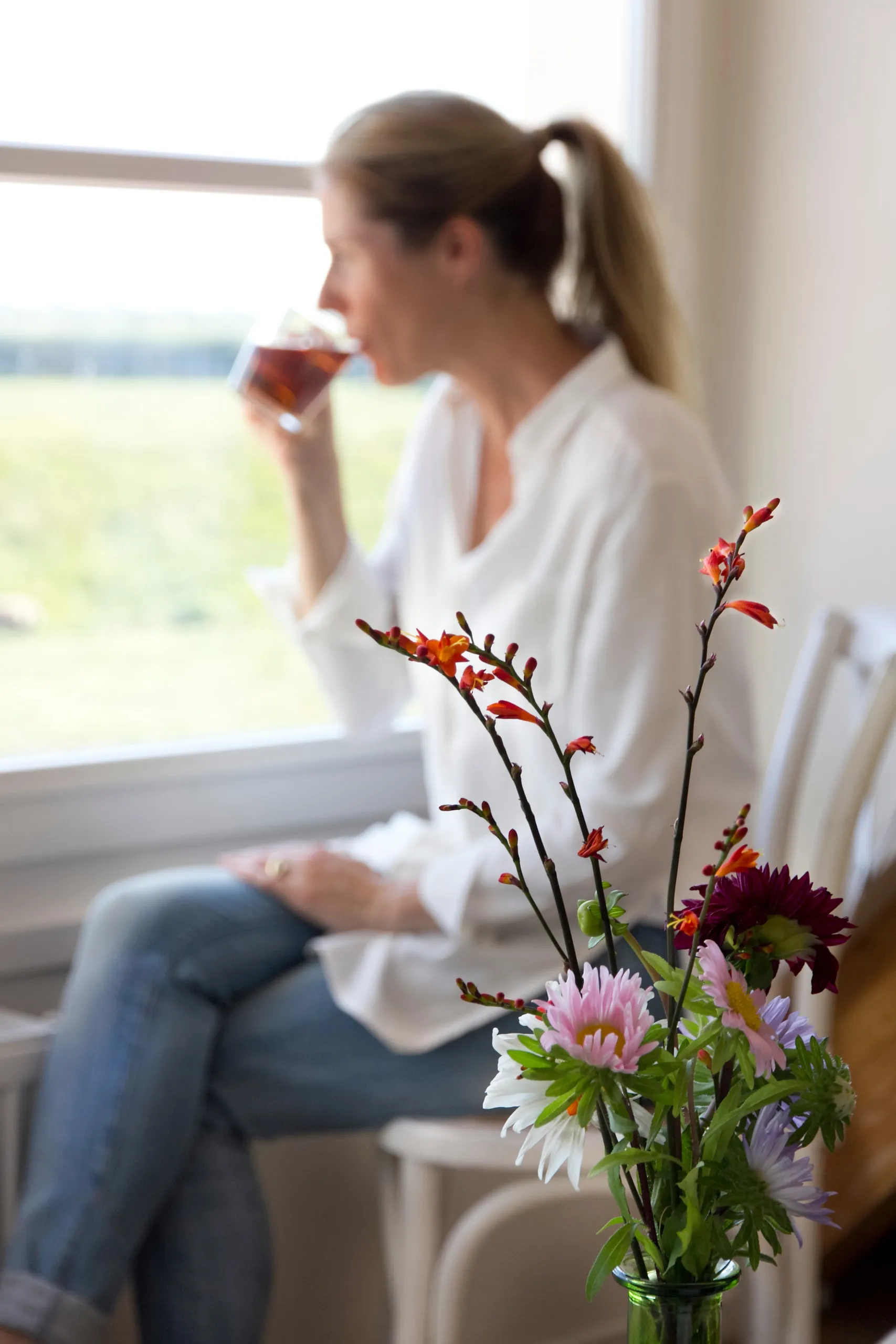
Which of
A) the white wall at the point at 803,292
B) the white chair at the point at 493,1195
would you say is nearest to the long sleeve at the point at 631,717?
the white chair at the point at 493,1195

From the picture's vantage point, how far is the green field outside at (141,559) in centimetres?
160

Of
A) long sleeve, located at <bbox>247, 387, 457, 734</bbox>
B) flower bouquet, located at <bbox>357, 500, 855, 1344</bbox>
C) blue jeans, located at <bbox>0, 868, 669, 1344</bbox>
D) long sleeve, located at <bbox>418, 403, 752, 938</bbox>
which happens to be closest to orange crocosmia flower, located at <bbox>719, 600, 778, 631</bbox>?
flower bouquet, located at <bbox>357, 500, 855, 1344</bbox>

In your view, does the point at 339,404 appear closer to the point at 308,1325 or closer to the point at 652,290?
the point at 652,290

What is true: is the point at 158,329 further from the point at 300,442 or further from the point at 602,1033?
the point at 602,1033

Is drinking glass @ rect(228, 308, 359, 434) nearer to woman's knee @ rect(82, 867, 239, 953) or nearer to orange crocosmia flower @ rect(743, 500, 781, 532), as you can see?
woman's knee @ rect(82, 867, 239, 953)

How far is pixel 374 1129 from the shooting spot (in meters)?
1.33

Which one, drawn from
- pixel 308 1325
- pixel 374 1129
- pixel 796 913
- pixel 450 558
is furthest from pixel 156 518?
pixel 796 913

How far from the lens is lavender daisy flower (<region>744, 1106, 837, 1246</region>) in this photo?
51cm

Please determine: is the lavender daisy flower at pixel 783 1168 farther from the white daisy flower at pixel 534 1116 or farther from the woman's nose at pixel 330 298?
the woman's nose at pixel 330 298

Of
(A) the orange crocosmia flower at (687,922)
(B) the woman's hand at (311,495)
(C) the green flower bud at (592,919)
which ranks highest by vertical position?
(A) the orange crocosmia flower at (687,922)

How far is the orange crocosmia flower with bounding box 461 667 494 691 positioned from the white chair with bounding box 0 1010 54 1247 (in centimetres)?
95

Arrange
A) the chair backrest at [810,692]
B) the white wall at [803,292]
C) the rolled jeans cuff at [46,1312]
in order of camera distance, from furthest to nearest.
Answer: the white wall at [803,292], the chair backrest at [810,692], the rolled jeans cuff at [46,1312]

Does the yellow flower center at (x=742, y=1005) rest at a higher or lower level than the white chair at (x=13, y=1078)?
higher

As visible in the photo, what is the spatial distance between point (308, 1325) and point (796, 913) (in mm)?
1378
